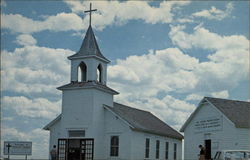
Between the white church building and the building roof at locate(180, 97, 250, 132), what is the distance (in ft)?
18.4

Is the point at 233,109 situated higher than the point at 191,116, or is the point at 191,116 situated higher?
the point at 233,109

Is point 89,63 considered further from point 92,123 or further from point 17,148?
point 17,148

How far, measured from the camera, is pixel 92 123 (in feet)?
129

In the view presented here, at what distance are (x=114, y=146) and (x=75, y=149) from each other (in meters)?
3.29

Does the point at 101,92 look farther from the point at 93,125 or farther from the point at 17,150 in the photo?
the point at 17,150

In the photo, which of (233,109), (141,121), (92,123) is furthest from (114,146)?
(233,109)

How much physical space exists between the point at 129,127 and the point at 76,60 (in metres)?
7.67

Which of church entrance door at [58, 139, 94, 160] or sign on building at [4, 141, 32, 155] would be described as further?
church entrance door at [58, 139, 94, 160]

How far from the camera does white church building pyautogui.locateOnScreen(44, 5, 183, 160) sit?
3950 centimetres

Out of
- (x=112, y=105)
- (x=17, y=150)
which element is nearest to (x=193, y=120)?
(x=112, y=105)

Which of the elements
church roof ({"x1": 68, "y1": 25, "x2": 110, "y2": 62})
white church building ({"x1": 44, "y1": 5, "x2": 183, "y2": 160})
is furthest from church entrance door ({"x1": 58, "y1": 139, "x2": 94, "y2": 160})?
church roof ({"x1": 68, "y1": 25, "x2": 110, "y2": 62})

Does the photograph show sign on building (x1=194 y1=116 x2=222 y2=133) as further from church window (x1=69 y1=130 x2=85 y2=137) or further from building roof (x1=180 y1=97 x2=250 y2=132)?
church window (x1=69 y1=130 x2=85 y2=137)

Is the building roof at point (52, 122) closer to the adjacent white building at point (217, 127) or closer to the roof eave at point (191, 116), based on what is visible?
the roof eave at point (191, 116)

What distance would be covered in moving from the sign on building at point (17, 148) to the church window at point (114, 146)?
8.91 metres
